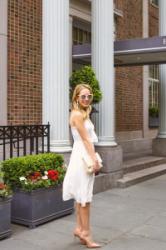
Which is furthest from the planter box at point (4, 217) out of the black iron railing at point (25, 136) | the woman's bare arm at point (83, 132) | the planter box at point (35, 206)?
the black iron railing at point (25, 136)

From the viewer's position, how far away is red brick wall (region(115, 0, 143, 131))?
49.8ft

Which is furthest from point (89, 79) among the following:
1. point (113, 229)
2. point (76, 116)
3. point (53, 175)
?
point (76, 116)

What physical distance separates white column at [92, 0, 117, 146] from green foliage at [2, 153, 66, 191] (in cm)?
305

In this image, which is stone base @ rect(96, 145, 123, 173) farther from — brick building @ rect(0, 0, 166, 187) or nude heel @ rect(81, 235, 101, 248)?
nude heel @ rect(81, 235, 101, 248)

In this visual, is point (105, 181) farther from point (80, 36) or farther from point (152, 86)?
point (152, 86)

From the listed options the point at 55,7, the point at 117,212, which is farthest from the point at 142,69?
the point at 117,212

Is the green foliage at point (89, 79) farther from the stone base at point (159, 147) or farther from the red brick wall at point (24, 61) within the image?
the stone base at point (159, 147)

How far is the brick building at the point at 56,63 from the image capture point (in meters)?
8.18

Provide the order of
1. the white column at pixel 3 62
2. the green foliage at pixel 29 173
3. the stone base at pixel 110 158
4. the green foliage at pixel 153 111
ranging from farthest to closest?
the green foliage at pixel 153 111 < the white column at pixel 3 62 < the stone base at pixel 110 158 < the green foliage at pixel 29 173

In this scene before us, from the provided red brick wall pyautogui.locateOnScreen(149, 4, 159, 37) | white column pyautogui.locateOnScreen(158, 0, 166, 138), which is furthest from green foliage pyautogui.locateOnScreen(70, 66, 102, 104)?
red brick wall pyautogui.locateOnScreen(149, 4, 159, 37)

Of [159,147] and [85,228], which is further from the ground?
[159,147]

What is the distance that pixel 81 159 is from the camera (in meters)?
5.34

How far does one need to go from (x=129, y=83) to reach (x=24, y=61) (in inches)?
246

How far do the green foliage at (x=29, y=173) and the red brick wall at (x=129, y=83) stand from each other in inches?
338
